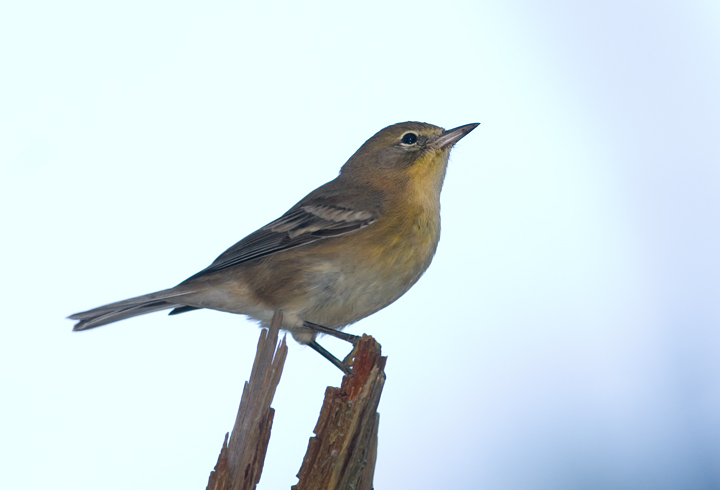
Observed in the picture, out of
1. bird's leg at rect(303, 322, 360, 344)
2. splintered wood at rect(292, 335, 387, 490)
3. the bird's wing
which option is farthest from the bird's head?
splintered wood at rect(292, 335, 387, 490)

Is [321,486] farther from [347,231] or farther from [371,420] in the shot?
[347,231]

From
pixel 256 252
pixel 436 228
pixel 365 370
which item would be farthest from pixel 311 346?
pixel 365 370

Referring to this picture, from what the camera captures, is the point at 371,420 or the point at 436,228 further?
the point at 436,228

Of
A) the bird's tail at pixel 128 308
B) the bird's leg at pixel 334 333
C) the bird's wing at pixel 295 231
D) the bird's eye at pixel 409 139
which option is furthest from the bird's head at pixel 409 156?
the bird's tail at pixel 128 308

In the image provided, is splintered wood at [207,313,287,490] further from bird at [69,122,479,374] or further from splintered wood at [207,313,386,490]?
bird at [69,122,479,374]

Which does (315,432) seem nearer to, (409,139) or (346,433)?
(346,433)

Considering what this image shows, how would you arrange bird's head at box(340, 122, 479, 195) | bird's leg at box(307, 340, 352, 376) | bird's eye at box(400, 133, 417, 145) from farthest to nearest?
bird's eye at box(400, 133, 417, 145) < bird's head at box(340, 122, 479, 195) < bird's leg at box(307, 340, 352, 376)

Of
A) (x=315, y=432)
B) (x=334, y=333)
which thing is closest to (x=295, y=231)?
(x=334, y=333)
